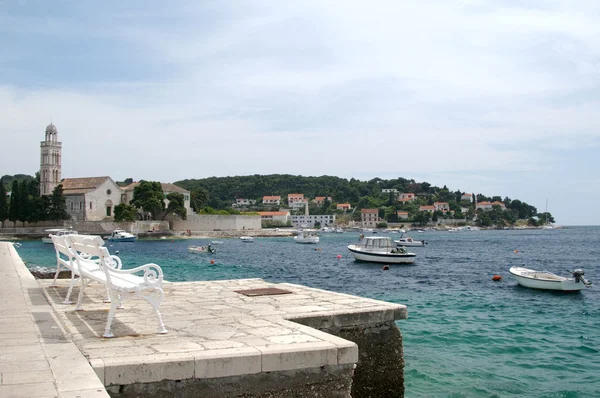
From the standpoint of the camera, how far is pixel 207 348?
16.7 ft

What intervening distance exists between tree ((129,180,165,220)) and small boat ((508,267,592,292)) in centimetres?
7555

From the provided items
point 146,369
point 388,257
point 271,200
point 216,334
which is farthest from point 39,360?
point 271,200

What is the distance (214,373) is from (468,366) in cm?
701

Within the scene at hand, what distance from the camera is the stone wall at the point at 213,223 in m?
100

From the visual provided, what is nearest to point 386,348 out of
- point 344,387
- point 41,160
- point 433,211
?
point 344,387

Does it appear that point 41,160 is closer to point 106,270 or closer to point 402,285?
point 402,285

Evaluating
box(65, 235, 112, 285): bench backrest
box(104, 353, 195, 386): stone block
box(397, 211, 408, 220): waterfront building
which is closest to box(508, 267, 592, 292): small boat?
box(65, 235, 112, 285): bench backrest

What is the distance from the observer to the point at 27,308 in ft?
24.7

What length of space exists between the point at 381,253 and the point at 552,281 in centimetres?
1607

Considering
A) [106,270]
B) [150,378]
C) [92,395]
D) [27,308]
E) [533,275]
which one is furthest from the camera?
[533,275]

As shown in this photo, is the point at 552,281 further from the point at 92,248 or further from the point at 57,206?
the point at 57,206

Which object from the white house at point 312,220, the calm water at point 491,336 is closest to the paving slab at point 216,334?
the calm water at point 491,336

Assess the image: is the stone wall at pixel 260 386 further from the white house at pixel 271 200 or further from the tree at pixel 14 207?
the white house at pixel 271 200

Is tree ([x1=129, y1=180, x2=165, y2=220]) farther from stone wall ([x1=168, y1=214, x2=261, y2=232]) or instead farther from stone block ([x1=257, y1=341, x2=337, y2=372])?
stone block ([x1=257, y1=341, x2=337, y2=372])
